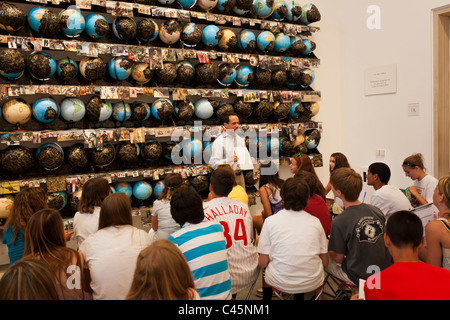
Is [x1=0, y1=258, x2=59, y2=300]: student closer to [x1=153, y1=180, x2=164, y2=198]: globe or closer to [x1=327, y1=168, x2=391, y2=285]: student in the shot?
[x1=327, y1=168, x2=391, y2=285]: student

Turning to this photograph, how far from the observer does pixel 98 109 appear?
4.96 m

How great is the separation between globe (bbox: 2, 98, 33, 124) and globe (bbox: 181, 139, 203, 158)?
6.73 ft

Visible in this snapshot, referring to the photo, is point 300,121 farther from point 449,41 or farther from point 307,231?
point 307,231

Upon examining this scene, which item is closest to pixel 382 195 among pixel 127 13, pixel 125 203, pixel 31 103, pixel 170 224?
pixel 170 224

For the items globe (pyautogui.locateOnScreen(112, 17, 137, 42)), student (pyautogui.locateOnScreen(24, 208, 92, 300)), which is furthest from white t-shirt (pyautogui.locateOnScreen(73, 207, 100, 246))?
globe (pyautogui.locateOnScreen(112, 17, 137, 42))

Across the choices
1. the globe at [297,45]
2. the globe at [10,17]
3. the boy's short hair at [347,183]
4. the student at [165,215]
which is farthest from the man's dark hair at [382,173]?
the globe at [10,17]

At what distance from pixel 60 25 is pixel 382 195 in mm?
4148

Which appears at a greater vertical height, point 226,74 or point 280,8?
point 280,8

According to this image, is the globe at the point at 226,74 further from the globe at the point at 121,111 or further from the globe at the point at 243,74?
the globe at the point at 121,111

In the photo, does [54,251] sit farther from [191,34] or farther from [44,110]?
[191,34]

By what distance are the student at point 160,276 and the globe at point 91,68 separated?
12.6ft

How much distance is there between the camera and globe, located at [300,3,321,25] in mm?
6949

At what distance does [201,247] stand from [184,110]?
3420 mm

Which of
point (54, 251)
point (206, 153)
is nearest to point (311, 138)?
point (206, 153)
